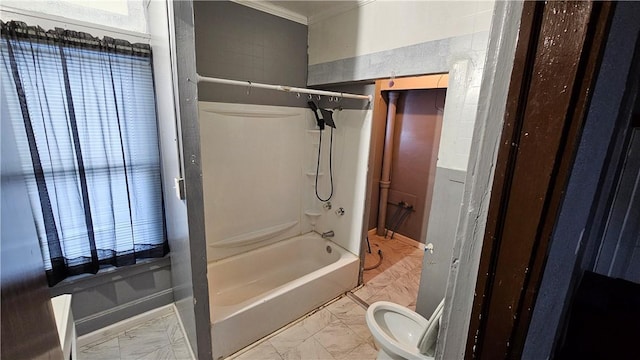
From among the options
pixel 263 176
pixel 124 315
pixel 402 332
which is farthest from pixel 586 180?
pixel 124 315

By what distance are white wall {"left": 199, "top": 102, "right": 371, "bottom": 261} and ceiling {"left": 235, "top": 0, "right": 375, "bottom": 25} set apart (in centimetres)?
78

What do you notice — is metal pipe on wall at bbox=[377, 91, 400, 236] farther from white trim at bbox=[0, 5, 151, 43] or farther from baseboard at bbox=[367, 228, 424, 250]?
white trim at bbox=[0, 5, 151, 43]

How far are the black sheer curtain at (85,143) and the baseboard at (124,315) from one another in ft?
1.22

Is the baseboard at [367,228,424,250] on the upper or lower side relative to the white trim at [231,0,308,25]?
lower

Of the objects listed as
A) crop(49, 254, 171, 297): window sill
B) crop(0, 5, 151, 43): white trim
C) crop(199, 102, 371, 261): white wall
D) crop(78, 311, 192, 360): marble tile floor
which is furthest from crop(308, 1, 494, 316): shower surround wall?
crop(49, 254, 171, 297): window sill

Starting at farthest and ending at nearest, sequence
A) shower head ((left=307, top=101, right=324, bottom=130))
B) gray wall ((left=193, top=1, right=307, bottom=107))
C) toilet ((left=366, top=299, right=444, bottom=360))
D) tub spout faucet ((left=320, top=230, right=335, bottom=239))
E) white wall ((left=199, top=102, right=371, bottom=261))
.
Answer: tub spout faucet ((left=320, top=230, right=335, bottom=239)) < shower head ((left=307, top=101, right=324, bottom=130)) < white wall ((left=199, top=102, right=371, bottom=261)) < gray wall ((left=193, top=1, right=307, bottom=107)) < toilet ((left=366, top=299, right=444, bottom=360))

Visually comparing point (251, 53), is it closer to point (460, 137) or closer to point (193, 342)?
point (460, 137)

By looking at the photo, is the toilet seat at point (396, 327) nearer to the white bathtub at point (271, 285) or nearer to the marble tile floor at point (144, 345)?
the white bathtub at point (271, 285)

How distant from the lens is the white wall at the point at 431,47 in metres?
1.40

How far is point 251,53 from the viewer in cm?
217

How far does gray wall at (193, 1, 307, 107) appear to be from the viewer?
6.40ft

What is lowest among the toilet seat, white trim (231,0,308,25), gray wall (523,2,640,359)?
the toilet seat

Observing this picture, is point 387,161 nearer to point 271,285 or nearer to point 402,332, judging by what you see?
point 271,285

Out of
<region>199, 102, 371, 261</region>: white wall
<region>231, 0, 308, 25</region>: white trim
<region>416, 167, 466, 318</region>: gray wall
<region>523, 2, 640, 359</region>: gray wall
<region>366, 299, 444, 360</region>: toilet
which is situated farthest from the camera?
<region>199, 102, 371, 261</region>: white wall
